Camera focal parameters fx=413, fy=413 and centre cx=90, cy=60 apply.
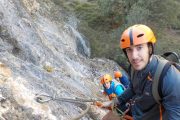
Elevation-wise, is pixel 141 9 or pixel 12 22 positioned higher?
pixel 12 22

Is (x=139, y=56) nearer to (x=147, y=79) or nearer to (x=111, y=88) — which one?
(x=147, y=79)

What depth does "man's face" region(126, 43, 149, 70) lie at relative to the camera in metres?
4.20

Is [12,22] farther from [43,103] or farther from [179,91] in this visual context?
[179,91]

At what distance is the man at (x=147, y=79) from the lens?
400 centimetres

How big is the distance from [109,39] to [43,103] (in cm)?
1856

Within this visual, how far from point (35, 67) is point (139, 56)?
509 cm

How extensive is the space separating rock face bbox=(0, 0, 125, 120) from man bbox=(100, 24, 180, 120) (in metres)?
2.60

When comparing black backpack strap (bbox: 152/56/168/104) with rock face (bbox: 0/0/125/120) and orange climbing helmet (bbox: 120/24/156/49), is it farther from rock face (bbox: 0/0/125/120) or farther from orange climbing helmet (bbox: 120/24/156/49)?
rock face (bbox: 0/0/125/120)

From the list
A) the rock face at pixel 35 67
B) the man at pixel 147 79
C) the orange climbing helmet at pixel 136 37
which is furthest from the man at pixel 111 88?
the orange climbing helmet at pixel 136 37

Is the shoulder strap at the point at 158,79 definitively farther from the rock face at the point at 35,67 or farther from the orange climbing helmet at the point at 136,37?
the rock face at the point at 35,67

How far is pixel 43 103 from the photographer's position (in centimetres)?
725

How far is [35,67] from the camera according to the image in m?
8.99

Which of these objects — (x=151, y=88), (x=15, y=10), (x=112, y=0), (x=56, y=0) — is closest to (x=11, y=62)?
(x=15, y=10)

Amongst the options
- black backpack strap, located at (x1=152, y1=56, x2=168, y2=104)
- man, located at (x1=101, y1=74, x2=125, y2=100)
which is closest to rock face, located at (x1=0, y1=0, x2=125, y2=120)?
man, located at (x1=101, y1=74, x2=125, y2=100)
